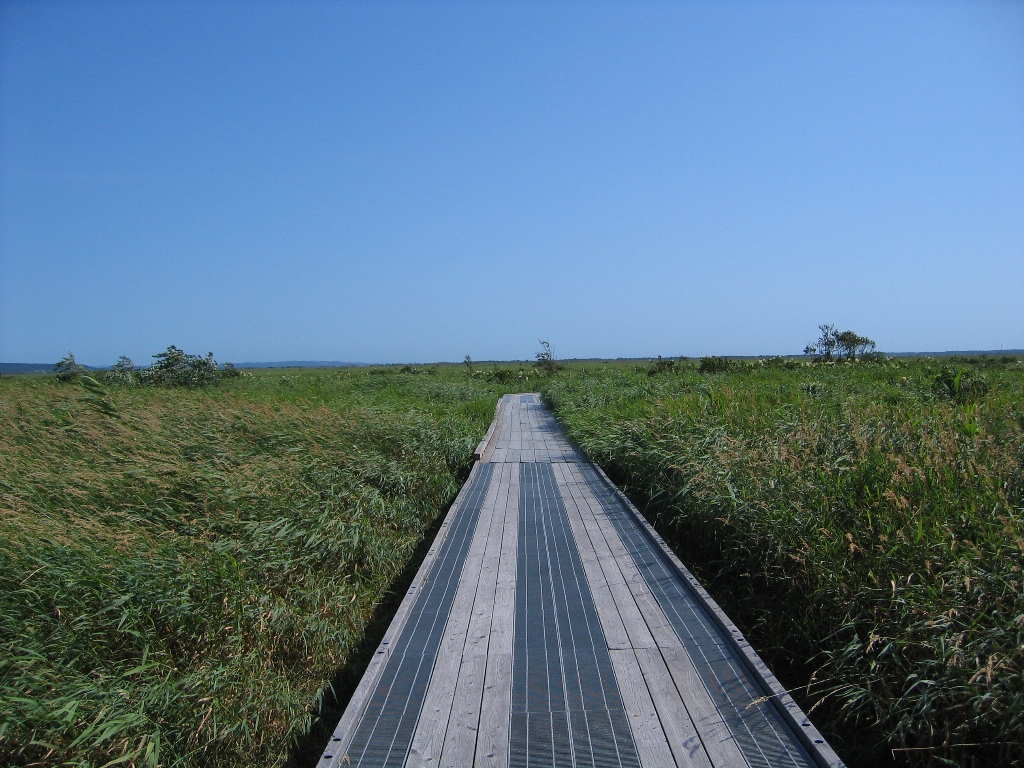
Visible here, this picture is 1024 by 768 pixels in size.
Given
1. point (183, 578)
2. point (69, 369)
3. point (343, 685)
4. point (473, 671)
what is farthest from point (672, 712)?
point (69, 369)

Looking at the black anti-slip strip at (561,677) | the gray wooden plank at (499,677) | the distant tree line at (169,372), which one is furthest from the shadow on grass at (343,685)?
the distant tree line at (169,372)

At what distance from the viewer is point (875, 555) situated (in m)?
3.33

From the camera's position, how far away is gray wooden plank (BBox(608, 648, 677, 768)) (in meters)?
2.26

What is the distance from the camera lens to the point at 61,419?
290 inches

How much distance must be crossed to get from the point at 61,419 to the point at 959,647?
954cm

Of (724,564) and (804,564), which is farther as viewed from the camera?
(724,564)

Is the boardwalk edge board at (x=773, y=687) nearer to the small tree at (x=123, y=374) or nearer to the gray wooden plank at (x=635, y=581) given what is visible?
the gray wooden plank at (x=635, y=581)

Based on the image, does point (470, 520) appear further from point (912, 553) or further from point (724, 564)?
point (912, 553)

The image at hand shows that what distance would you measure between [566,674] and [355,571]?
2352 millimetres

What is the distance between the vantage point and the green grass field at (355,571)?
250 centimetres

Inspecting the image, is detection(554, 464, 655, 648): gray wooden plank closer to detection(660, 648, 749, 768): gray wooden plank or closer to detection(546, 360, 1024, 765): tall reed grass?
detection(660, 648, 749, 768): gray wooden plank

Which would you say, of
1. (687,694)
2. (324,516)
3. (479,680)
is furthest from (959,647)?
(324,516)

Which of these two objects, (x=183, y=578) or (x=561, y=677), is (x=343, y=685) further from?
(x=561, y=677)

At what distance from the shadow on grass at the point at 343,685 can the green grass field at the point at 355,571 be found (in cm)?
2
